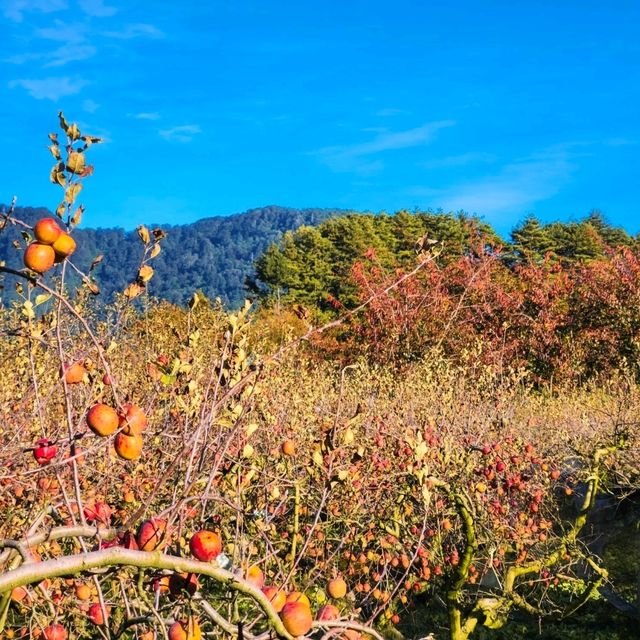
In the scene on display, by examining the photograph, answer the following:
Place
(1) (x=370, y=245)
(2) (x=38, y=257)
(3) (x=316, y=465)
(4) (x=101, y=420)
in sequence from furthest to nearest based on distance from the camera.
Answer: (1) (x=370, y=245) → (3) (x=316, y=465) → (4) (x=101, y=420) → (2) (x=38, y=257)

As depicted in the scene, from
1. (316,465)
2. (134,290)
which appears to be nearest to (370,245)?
(316,465)

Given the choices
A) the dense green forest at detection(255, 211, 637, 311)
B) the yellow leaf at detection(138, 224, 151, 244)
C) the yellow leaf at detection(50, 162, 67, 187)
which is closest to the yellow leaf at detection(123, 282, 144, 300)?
the yellow leaf at detection(138, 224, 151, 244)

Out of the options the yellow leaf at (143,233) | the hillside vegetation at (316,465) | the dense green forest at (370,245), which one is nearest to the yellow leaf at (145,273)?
the hillside vegetation at (316,465)

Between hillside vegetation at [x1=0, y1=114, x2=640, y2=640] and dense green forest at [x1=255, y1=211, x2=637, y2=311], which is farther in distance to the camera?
dense green forest at [x1=255, y1=211, x2=637, y2=311]

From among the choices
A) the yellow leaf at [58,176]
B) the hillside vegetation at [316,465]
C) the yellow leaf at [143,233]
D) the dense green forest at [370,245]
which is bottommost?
the hillside vegetation at [316,465]

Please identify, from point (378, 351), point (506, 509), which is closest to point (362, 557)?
point (506, 509)

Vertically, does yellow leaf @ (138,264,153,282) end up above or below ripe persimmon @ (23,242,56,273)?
above

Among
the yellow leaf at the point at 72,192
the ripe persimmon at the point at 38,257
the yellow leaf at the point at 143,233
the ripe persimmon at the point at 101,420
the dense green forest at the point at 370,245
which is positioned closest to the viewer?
the ripe persimmon at the point at 38,257

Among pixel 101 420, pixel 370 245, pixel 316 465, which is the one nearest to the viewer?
pixel 101 420

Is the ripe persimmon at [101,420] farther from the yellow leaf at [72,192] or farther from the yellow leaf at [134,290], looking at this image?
the yellow leaf at [72,192]

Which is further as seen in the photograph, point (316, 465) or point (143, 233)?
point (316, 465)

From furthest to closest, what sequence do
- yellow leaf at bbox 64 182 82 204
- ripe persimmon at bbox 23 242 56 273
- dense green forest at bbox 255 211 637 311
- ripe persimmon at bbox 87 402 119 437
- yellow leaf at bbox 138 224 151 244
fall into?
dense green forest at bbox 255 211 637 311
yellow leaf at bbox 138 224 151 244
yellow leaf at bbox 64 182 82 204
ripe persimmon at bbox 87 402 119 437
ripe persimmon at bbox 23 242 56 273

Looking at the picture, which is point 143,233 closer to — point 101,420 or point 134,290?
point 134,290

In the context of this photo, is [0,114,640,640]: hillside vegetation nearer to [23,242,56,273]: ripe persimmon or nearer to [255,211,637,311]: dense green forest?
[23,242,56,273]: ripe persimmon
